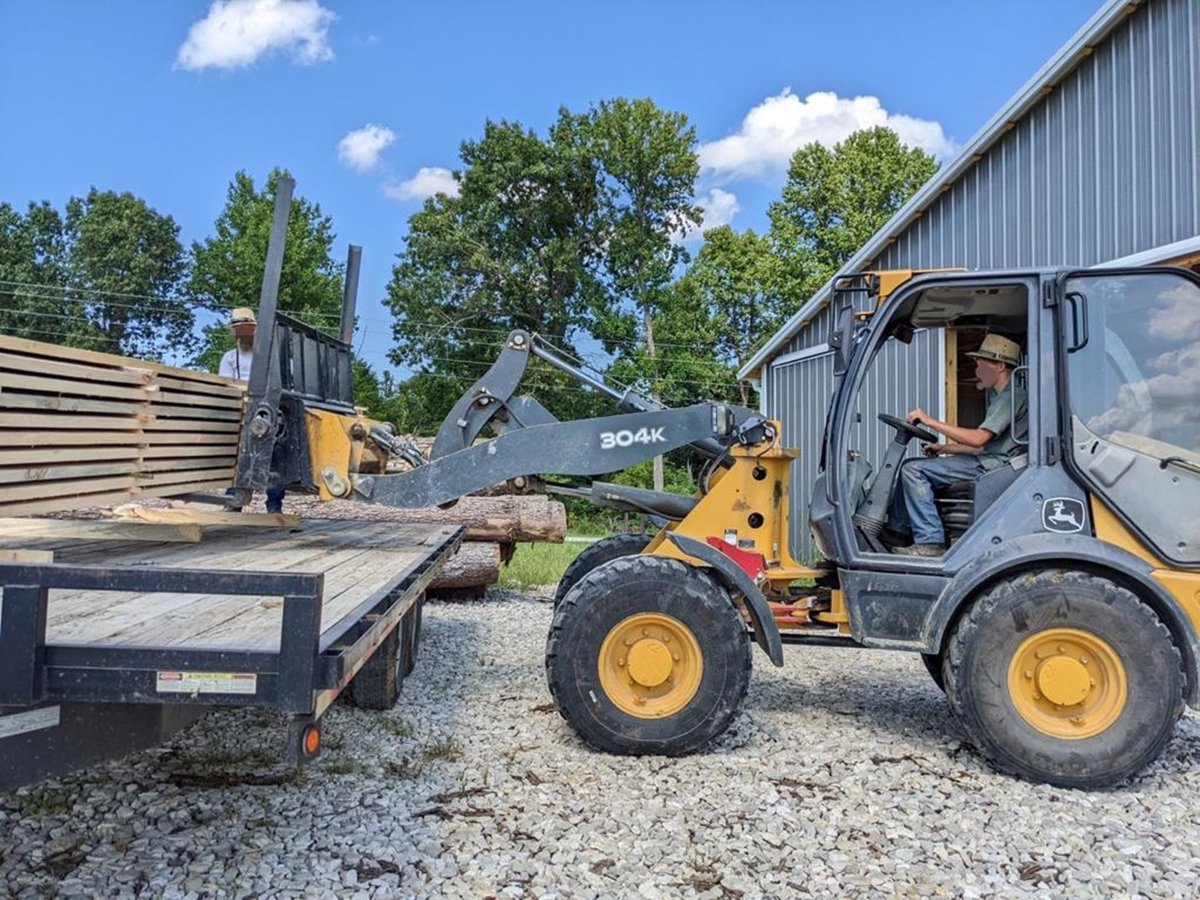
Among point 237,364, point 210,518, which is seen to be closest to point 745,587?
point 210,518

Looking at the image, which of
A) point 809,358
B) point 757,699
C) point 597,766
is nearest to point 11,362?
point 597,766

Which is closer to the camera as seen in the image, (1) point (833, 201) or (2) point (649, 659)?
(2) point (649, 659)

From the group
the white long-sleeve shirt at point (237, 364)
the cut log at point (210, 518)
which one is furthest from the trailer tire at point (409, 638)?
the white long-sleeve shirt at point (237, 364)

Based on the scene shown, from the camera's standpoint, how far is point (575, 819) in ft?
12.2

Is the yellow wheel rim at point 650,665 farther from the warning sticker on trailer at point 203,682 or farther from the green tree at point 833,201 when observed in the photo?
the green tree at point 833,201

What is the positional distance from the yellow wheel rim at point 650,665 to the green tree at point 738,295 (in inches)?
1118

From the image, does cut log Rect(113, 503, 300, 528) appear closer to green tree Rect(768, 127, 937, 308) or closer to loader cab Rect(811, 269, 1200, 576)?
loader cab Rect(811, 269, 1200, 576)

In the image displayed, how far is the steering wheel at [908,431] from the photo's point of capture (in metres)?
5.28

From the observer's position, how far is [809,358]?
12.6 metres

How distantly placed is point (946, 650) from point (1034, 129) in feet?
22.4

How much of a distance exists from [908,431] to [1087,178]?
477cm

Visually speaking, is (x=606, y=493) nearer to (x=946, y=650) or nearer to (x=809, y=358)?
(x=946, y=650)

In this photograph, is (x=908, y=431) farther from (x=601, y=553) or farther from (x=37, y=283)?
(x=37, y=283)

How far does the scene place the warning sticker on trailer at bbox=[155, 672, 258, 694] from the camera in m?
2.33
